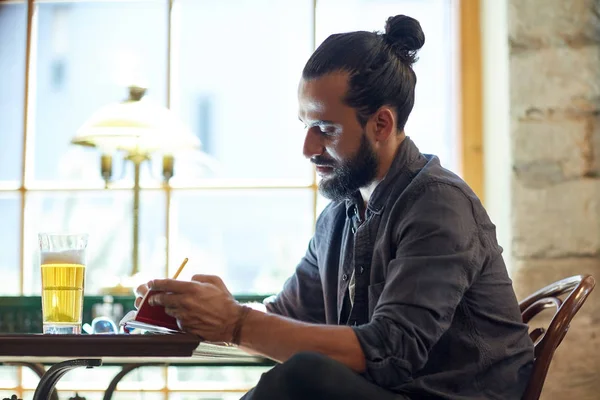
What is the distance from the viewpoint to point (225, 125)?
311cm

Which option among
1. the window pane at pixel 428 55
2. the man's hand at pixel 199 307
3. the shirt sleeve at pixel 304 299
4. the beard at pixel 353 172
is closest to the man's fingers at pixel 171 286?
the man's hand at pixel 199 307

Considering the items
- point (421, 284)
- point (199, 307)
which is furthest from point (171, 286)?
point (421, 284)

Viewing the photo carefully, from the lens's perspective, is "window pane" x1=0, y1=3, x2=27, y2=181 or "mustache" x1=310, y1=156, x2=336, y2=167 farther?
"window pane" x1=0, y1=3, x2=27, y2=181

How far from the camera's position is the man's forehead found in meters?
1.79

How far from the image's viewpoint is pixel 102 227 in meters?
3.08

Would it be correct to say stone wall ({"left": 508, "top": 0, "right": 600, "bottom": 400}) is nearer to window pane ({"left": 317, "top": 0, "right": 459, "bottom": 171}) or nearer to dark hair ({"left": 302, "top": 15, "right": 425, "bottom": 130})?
window pane ({"left": 317, "top": 0, "right": 459, "bottom": 171})

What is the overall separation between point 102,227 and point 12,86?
59 cm

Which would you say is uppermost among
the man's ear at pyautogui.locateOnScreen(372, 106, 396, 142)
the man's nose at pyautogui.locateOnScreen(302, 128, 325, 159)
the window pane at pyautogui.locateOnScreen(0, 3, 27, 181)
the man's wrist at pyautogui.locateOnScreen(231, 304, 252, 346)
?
the window pane at pyautogui.locateOnScreen(0, 3, 27, 181)

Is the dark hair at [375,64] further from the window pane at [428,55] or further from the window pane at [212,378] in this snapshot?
the window pane at [212,378]

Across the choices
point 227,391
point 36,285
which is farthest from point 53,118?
point 227,391

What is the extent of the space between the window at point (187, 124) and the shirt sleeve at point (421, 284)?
143 centimetres

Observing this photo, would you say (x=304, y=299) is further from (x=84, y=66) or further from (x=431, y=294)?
(x=84, y=66)

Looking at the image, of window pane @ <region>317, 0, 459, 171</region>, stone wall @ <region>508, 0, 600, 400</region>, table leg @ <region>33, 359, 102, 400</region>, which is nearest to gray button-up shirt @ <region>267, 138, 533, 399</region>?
table leg @ <region>33, 359, 102, 400</region>

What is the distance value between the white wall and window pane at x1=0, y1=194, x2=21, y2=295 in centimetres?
156
